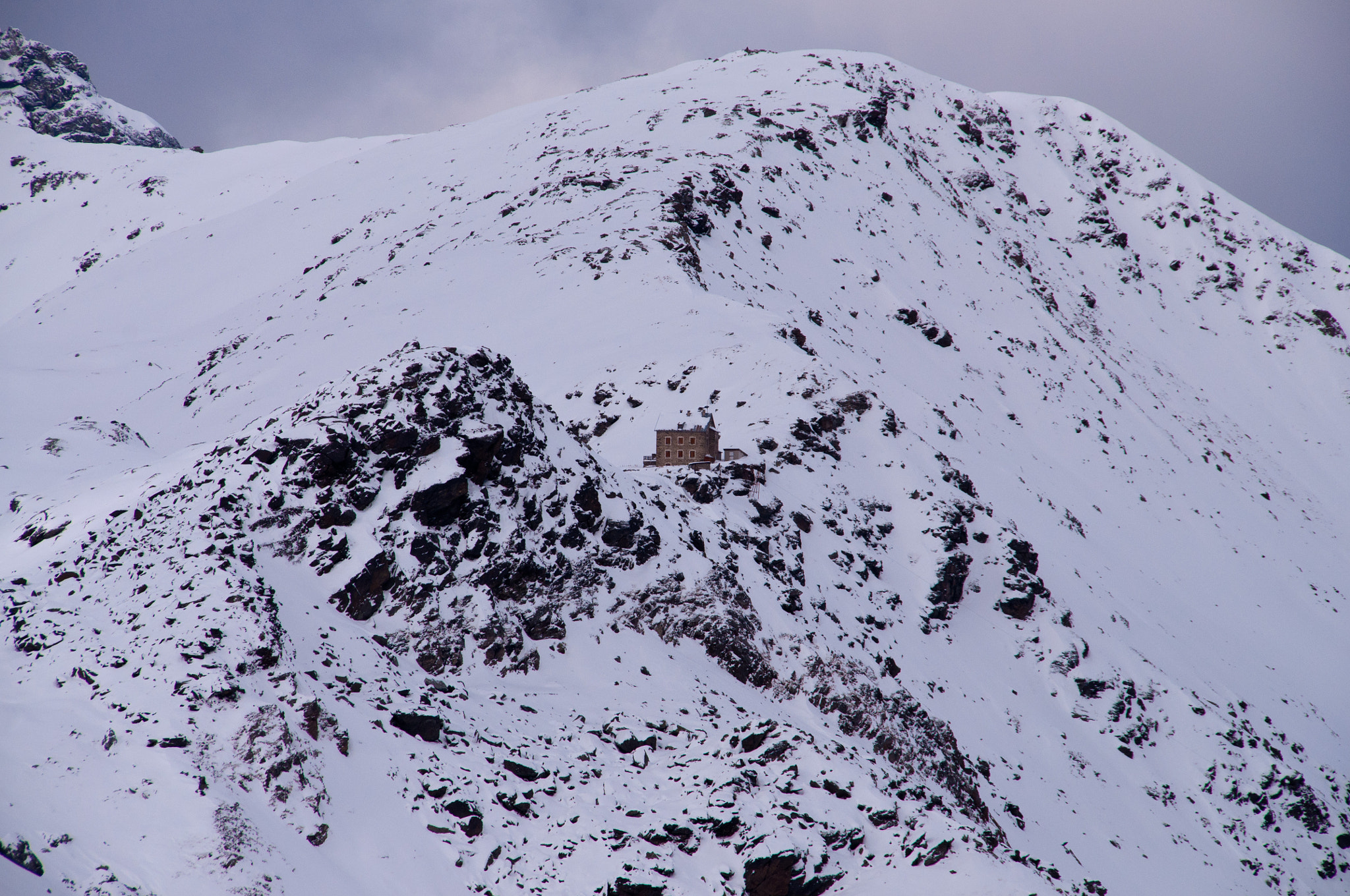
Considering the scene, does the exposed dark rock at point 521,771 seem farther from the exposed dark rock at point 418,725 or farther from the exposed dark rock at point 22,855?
the exposed dark rock at point 22,855

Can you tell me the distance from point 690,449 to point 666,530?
11612mm

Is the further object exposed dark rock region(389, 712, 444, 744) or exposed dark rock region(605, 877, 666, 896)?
exposed dark rock region(389, 712, 444, 744)

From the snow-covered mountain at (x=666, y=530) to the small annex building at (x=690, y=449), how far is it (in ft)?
7.07

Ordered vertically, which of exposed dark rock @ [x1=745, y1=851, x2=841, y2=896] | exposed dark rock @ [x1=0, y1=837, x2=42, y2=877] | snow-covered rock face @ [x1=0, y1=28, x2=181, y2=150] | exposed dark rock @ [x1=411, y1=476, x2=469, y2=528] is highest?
snow-covered rock face @ [x1=0, y1=28, x2=181, y2=150]

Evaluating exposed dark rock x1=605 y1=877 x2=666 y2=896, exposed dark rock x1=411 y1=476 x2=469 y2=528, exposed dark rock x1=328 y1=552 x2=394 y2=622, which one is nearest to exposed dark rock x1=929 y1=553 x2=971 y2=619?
exposed dark rock x1=411 y1=476 x2=469 y2=528

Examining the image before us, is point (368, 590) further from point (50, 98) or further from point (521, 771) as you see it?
point (50, 98)

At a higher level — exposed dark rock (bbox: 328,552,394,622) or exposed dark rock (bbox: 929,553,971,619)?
exposed dark rock (bbox: 929,553,971,619)

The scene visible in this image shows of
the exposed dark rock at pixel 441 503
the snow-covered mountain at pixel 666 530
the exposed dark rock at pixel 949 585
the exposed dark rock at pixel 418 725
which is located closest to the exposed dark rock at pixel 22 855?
the snow-covered mountain at pixel 666 530

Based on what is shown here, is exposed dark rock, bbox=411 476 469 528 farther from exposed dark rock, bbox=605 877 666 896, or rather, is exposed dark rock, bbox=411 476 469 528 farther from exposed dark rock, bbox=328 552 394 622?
exposed dark rock, bbox=605 877 666 896

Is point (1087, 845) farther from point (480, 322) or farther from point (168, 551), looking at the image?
point (480, 322)

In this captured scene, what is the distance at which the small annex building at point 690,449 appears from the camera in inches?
1891

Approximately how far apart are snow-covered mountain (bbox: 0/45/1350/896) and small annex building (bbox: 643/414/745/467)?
2155 millimetres

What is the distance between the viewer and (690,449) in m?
48.3

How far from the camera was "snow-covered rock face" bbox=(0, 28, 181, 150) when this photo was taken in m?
172
